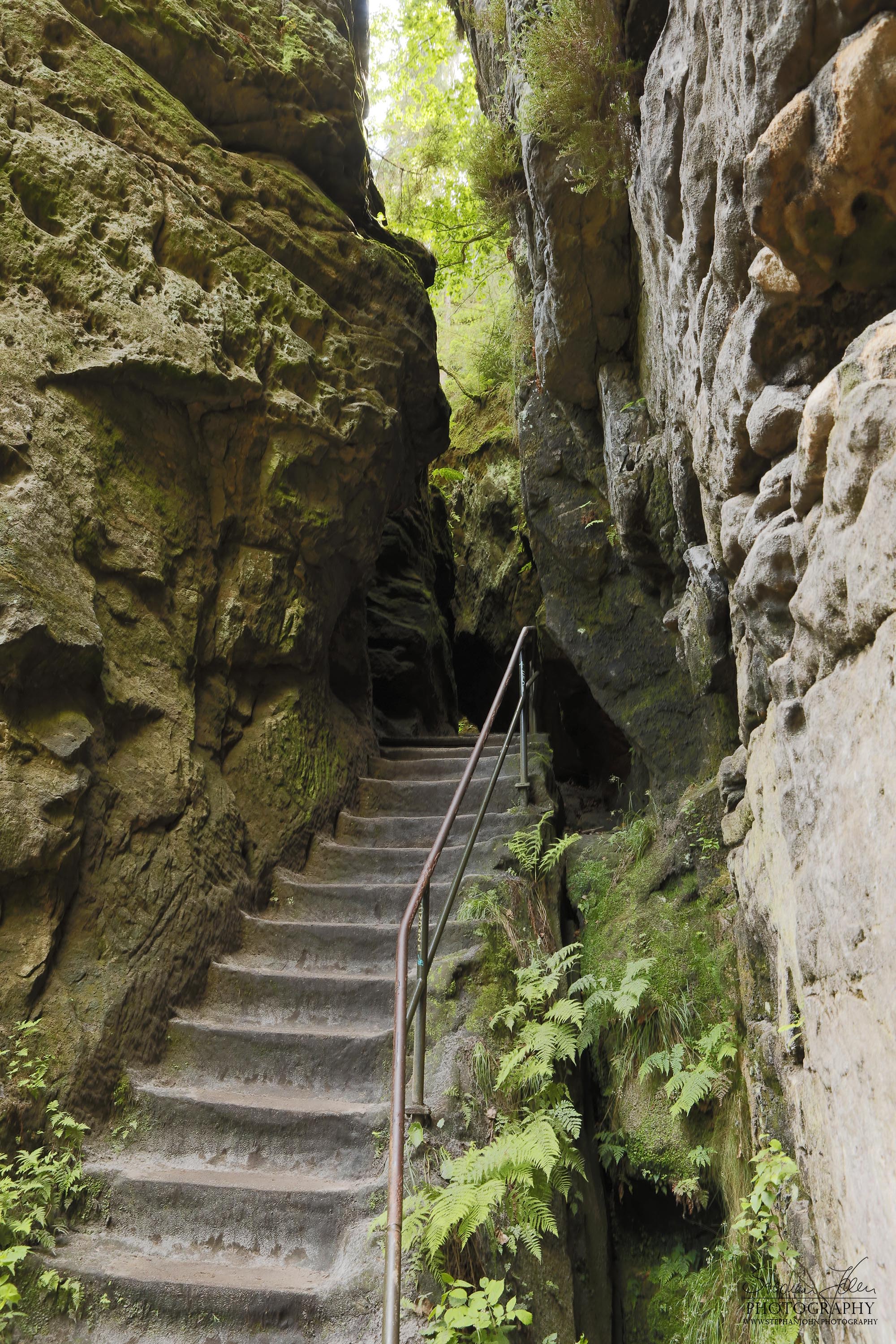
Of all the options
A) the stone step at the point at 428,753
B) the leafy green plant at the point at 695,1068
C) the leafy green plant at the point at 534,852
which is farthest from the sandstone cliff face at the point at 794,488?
the stone step at the point at 428,753

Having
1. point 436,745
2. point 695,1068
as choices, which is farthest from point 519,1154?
point 436,745

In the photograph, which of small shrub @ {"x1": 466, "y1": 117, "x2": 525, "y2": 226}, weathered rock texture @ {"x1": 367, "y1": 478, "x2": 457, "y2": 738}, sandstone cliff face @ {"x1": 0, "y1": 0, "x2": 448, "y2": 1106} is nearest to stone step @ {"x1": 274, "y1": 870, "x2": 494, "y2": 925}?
sandstone cliff face @ {"x1": 0, "y1": 0, "x2": 448, "y2": 1106}

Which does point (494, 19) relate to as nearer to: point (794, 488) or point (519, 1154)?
point (794, 488)

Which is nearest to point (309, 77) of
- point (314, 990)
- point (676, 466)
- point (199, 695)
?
point (676, 466)

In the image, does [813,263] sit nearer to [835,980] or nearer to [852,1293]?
[835,980]

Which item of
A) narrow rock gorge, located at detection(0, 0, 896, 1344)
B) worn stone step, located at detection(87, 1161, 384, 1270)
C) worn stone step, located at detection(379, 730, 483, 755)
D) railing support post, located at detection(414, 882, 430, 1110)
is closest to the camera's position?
narrow rock gorge, located at detection(0, 0, 896, 1344)

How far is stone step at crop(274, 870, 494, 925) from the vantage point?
5484 mm

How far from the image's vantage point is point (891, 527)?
2143 millimetres

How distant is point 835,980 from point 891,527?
1463 millimetres

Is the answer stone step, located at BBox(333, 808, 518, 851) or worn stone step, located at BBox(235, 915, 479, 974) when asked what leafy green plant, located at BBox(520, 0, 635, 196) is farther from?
worn stone step, located at BBox(235, 915, 479, 974)

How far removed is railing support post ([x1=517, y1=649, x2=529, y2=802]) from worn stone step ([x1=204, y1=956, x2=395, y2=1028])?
198 centimetres

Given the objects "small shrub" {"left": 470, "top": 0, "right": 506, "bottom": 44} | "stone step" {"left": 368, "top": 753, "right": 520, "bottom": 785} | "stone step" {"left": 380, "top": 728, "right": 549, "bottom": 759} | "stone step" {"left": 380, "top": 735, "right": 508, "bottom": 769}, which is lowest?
"stone step" {"left": 368, "top": 753, "right": 520, "bottom": 785}

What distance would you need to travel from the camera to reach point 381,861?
612cm

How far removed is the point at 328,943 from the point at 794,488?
12.8 feet
